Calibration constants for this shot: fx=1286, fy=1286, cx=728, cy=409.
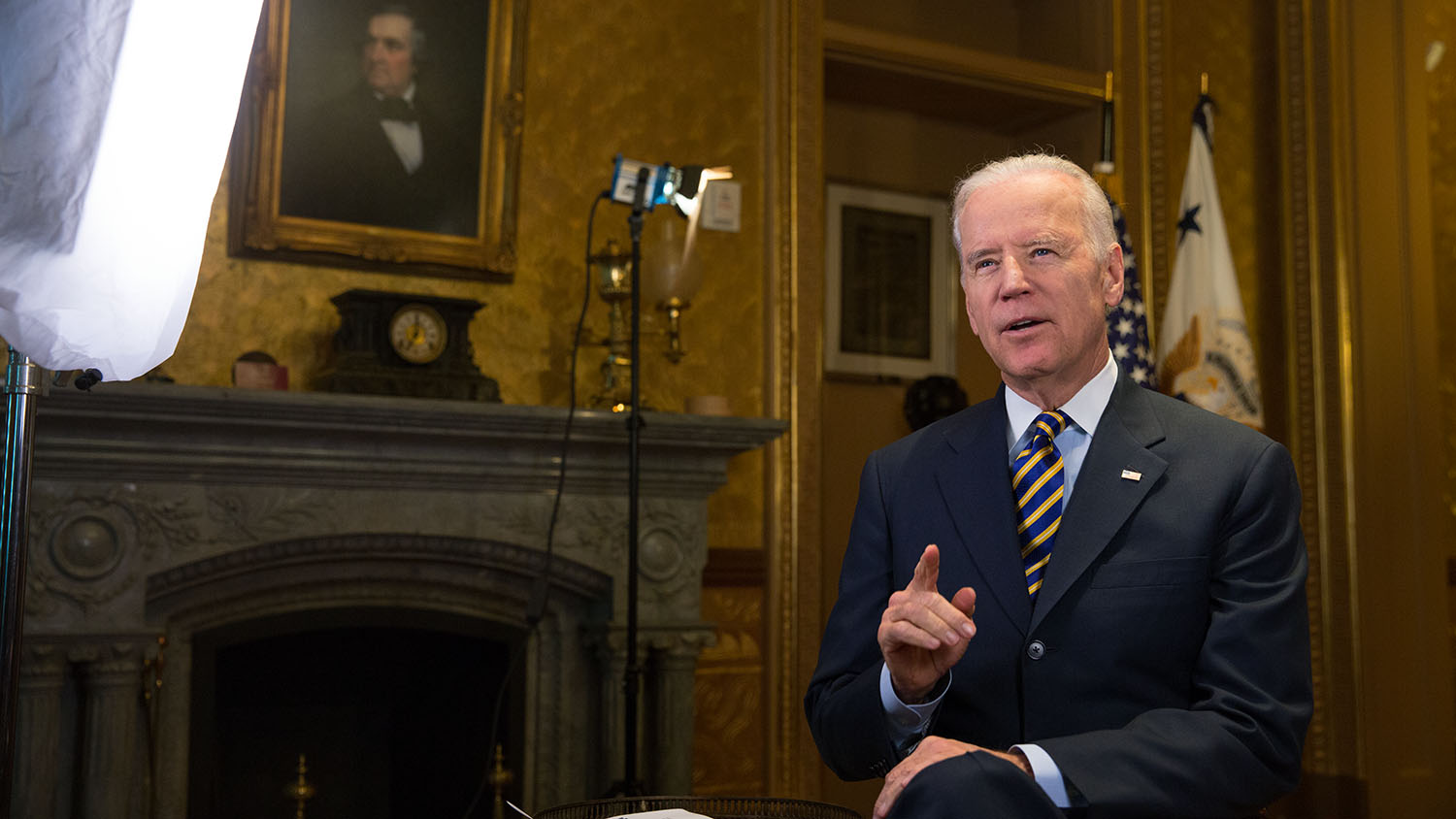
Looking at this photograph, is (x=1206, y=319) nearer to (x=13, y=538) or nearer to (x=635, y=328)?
(x=635, y=328)

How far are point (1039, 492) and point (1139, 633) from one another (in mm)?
224

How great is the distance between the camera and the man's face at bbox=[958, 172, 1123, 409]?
1.57 meters

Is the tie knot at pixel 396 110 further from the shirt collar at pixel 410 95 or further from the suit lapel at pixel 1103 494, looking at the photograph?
the suit lapel at pixel 1103 494

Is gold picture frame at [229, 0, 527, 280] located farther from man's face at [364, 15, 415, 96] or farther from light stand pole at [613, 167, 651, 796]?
light stand pole at [613, 167, 651, 796]

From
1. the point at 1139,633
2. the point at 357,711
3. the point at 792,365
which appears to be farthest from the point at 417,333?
the point at 1139,633

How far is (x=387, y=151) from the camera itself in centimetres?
336

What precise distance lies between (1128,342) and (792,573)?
1206 mm

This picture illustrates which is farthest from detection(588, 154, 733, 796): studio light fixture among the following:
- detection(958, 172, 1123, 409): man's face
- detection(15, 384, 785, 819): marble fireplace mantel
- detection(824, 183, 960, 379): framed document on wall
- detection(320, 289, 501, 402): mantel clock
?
detection(958, 172, 1123, 409): man's face

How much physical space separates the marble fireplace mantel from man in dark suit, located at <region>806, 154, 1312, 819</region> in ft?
5.40

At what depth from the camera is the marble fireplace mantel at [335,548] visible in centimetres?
278

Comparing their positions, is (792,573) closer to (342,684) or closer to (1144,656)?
(342,684)

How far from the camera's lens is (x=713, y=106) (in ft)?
12.6

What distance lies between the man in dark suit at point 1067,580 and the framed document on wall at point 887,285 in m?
2.77

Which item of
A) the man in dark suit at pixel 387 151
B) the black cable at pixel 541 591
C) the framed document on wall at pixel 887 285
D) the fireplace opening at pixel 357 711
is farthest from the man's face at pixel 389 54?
the framed document on wall at pixel 887 285
